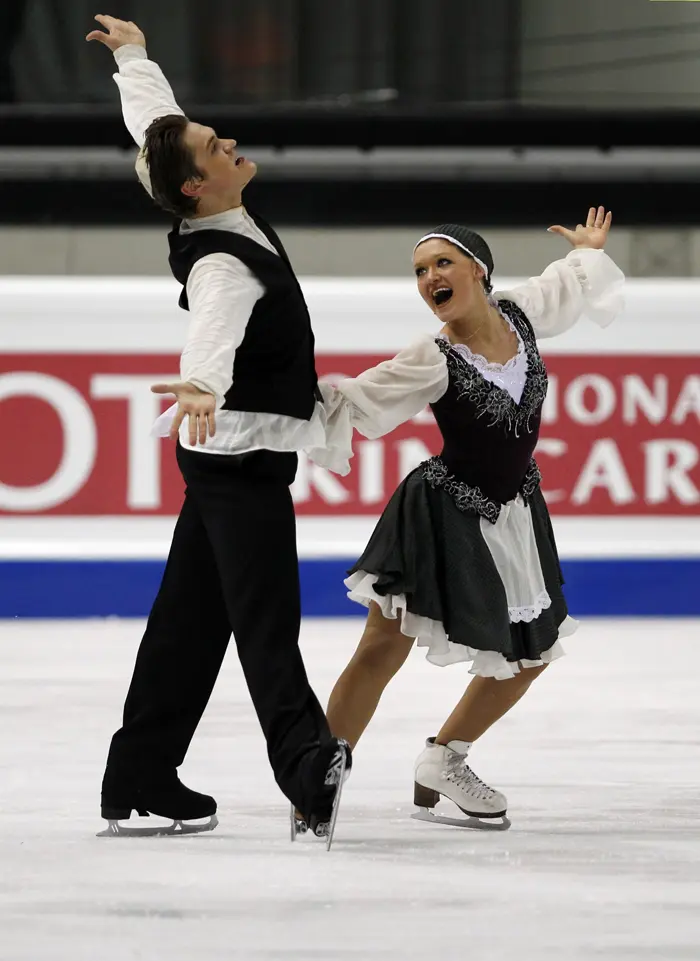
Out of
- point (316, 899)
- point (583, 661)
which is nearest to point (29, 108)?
point (583, 661)

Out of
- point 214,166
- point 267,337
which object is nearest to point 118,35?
point 214,166

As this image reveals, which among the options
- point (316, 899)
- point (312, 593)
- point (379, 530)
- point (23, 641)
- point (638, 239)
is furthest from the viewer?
point (638, 239)

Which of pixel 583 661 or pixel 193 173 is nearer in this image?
pixel 193 173

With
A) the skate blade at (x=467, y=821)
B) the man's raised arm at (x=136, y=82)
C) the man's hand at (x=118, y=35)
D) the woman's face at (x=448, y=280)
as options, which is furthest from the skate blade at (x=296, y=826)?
the man's hand at (x=118, y=35)

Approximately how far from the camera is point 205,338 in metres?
1.92

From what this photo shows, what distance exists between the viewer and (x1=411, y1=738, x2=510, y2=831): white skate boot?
91.4 inches

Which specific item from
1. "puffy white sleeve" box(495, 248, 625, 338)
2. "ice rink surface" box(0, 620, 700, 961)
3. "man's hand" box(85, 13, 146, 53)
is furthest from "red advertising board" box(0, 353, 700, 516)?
"man's hand" box(85, 13, 146, 53)

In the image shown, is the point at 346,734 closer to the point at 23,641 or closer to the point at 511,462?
the point at 511,462

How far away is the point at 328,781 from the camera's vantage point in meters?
2.00

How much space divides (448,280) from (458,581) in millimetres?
468

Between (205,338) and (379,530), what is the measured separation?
0.52m

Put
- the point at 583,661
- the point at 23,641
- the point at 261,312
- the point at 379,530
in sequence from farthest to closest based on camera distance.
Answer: the point at 23,641, the point at 583,661, the point at 379,530, the point at 261,312

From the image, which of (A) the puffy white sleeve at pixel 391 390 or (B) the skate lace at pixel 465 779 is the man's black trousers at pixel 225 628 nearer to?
(A) the puffy white sleeve at pixel 391 390

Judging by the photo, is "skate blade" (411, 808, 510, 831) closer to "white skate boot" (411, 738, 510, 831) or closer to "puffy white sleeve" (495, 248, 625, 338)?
"white skate boot" (411, 738, 510, 831)
